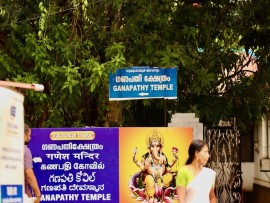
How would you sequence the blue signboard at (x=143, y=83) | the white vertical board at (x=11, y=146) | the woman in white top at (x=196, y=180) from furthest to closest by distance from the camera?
the blue signboard at (x=143, y=83), the woman in white top at (x=196, y=180), the white vertical board at (x=11, y=146)

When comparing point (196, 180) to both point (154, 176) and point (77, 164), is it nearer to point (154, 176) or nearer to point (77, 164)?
point (154, 176)

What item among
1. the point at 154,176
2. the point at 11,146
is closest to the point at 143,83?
the point at 154,176

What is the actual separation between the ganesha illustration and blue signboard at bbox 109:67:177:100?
0.70 metres

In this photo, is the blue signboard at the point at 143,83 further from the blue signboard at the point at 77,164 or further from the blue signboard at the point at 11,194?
the blue signboard at the point at 11,194

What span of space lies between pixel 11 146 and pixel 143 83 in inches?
204

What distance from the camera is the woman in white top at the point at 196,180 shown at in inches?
245

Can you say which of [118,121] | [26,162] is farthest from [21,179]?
[118,121]

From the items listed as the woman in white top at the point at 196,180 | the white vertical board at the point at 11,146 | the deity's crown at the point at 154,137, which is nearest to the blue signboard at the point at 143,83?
the deity's crown at the point at 154,137

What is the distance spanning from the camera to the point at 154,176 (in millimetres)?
8570

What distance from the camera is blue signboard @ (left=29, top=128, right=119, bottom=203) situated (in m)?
8.51

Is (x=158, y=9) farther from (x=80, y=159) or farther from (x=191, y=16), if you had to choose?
(x=80, y=159)

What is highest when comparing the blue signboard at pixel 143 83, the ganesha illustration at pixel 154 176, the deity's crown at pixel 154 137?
the blue signboard at pixel 143 83

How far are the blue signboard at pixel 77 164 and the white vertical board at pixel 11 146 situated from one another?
4320mm

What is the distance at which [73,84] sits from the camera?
895 cm
